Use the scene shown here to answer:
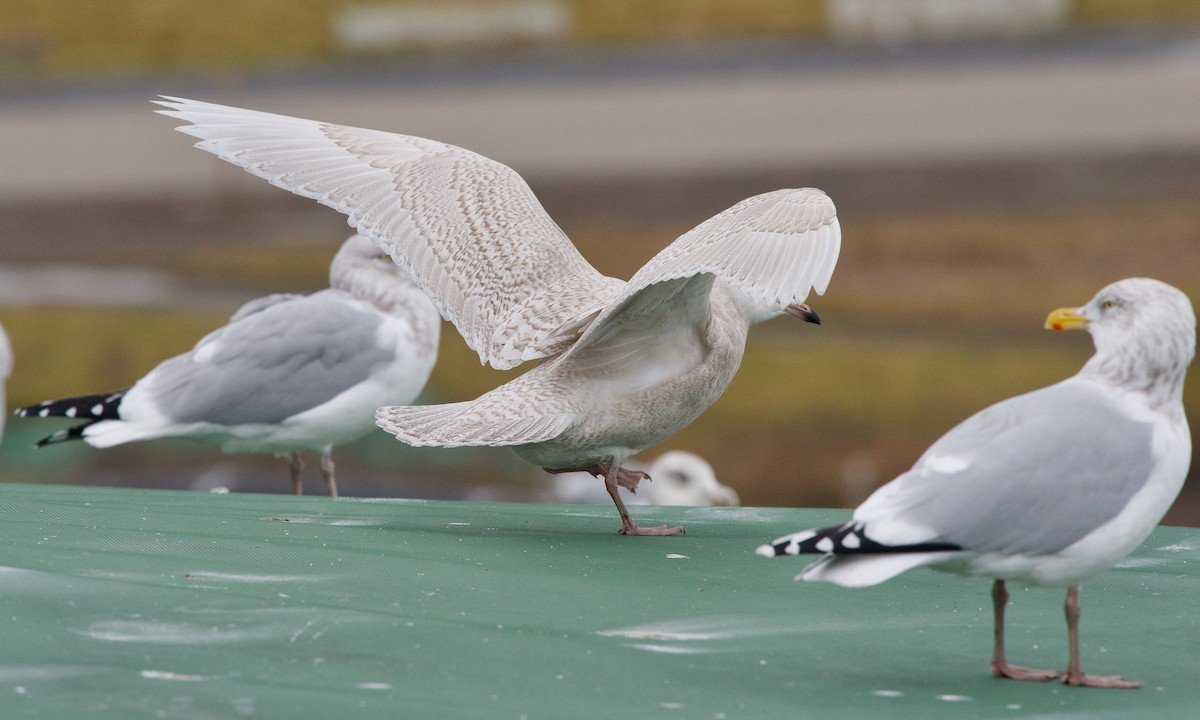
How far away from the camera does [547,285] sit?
192 inches

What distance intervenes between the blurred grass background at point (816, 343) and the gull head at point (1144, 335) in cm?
726

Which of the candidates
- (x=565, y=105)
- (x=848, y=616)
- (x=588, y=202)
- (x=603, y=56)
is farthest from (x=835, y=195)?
(x=848, y=616)

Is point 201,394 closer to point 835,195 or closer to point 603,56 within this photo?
point 835,195

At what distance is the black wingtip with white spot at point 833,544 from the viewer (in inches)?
106

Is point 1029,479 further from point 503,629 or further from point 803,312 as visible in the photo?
point 803,312

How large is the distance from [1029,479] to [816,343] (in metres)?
9.45

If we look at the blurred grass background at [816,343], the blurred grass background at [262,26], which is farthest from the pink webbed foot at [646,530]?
the blurred grass background at [262,26]

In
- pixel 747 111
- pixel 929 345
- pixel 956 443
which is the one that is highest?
pixel 747 111

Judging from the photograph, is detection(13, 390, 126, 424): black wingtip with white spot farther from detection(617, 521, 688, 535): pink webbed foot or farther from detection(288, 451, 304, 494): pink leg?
detection(617, 521, 688, 535): pink webbed foot

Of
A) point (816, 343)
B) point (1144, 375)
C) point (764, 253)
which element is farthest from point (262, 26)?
point (1144, 375)

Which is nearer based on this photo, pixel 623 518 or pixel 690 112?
pixel 623 518

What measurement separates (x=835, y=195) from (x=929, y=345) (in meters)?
2.54

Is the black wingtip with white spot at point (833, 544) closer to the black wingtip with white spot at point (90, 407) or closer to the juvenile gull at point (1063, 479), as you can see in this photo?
the juvenile gull at point (1063, 479)

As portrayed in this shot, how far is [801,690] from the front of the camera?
2857mm
